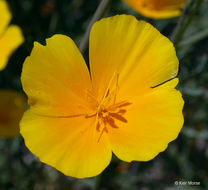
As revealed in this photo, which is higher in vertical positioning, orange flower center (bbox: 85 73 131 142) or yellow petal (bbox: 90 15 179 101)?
yellow petal (bbox: 90 15 179 101)

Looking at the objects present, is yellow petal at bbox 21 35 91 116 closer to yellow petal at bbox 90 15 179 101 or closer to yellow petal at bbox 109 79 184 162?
yellow petal at bbox 90 15 179 101

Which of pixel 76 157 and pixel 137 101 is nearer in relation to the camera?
pixel 76 157

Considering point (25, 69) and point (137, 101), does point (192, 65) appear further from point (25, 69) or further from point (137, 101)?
point (25, 69)

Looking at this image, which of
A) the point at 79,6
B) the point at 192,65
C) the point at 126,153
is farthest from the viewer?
the point at 79,6

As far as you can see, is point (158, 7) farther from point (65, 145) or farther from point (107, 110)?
point (65, 145)

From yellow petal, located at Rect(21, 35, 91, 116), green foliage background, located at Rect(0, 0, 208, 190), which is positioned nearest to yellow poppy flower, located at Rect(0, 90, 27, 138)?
green foliage background, located at Rect(0, 0, 208, 190)

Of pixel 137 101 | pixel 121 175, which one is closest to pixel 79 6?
pixel 121 175
